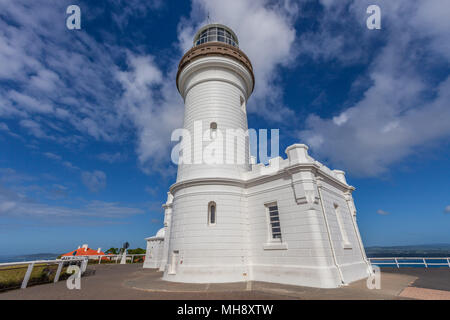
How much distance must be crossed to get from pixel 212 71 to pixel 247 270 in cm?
1406

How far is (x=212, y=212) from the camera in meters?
12.6

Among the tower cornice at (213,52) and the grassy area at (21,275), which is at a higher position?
the tower cornice at (213,52)

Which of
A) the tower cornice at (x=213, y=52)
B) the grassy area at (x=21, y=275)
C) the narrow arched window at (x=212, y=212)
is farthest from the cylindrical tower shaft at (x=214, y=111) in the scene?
the grassy area at (x=21, y=275)

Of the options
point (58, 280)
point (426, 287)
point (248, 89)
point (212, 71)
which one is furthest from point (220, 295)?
point (248, 89)

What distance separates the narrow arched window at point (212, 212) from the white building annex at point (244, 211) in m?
0.06

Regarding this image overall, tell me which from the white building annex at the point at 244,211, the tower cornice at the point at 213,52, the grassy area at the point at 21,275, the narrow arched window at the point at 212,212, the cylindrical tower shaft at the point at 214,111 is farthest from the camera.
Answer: the tower cornice at the point at 213,52

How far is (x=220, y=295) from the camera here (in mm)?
7781

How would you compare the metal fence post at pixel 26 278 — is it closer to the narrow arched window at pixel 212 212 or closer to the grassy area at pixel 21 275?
the grassy area at pixel 21 275

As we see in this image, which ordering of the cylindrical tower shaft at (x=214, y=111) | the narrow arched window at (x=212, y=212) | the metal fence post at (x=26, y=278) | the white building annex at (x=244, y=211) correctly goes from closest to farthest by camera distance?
the metal fence post at (x=26, y=278) < the white building annex at (x=244, y=211) < the narrow arched window at (x=212, y=212) < the cylindrical tower shaft at (x=214, y=111)

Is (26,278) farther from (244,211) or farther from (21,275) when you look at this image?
(244,211)

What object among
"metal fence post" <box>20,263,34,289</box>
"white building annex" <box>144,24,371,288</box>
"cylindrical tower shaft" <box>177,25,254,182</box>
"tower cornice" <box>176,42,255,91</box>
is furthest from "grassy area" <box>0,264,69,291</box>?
"tower cornice" <box>176,42,255,91</box>

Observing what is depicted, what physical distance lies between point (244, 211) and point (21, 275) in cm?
1167

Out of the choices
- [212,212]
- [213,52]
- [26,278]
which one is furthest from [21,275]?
[213,52]

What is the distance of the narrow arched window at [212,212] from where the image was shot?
12278 millimetres
